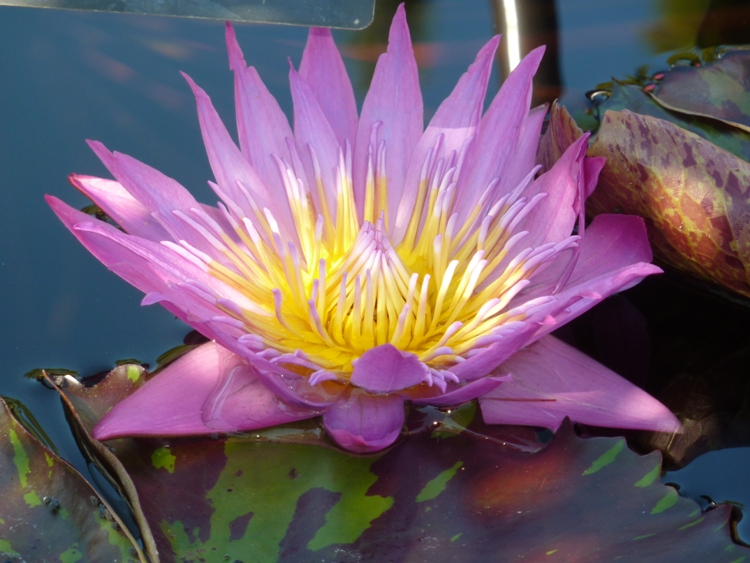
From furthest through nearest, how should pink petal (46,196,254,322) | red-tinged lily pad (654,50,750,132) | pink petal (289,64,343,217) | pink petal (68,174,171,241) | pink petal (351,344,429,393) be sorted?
red-tinged lily pad (654,50,750,132), pink petal (289,64,343,217), pink petal (68,174,171,241), pink petal (46,196,254,322), pink petal (351,344,429,393)

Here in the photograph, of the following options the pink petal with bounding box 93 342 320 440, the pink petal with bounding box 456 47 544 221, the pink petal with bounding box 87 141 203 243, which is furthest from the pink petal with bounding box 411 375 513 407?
the pink petal with bounding box 87 141 203 243

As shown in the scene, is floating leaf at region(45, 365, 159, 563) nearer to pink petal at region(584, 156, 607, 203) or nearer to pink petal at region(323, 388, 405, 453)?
pink petal at region(323, 388, 405, 453)

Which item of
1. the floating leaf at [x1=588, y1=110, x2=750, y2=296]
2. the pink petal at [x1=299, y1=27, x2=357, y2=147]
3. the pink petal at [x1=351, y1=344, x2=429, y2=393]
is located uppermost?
the pink petal at [x1=299, y1=27, x2=357, y2=147]

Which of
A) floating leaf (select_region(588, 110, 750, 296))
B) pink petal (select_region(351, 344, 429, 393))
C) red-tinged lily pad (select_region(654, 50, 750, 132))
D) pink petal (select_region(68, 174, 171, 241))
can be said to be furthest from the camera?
red-tinged lily pad (select_region(654, 50, 750, 132))

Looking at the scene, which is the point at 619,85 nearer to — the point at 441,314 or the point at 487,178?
the point at 487,178

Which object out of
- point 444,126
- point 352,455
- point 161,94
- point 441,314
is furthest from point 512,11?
point 352,455

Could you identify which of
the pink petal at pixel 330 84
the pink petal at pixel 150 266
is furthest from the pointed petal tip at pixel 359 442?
the pink petal at pixel 330 84
